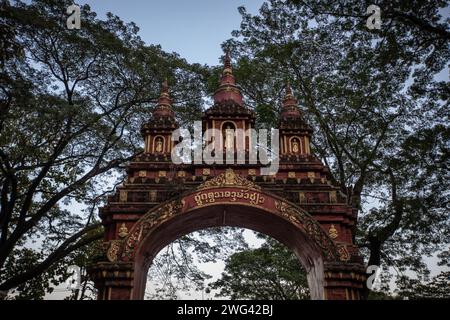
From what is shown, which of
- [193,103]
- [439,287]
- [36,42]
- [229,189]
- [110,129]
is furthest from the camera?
[193,103]

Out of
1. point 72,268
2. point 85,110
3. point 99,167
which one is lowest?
point 72,268

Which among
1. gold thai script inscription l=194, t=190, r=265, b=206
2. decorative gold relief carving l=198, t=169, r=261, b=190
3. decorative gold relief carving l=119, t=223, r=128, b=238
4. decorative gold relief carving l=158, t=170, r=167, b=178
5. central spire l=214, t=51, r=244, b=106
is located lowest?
decorative gold relief carving l=119, t=223, r=128, b=238

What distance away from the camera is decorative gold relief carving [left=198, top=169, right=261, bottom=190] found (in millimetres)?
12477

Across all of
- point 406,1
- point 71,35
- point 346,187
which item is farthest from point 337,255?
point 71,35

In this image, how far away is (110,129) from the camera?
63.8 feet

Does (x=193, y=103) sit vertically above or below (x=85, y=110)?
above

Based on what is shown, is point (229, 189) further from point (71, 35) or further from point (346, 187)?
point (71, 35)

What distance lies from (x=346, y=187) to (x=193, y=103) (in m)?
8.51

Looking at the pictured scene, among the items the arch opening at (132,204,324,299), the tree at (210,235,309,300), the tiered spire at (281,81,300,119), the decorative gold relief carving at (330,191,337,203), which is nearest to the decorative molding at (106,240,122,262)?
the arch opening at (132,204,324,299)

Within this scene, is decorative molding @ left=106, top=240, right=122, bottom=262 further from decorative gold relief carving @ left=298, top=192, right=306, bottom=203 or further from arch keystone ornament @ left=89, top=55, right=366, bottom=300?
decorative gold relief carving @ left=298, top=192, right=306, bottom=203

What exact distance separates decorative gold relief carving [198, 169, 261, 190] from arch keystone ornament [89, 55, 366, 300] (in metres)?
0.03

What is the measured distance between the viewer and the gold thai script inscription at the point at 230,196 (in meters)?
12.3

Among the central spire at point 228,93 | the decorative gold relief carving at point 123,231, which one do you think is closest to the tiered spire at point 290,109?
the central spire at point 228,93

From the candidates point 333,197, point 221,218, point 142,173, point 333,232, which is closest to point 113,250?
point 142,173
